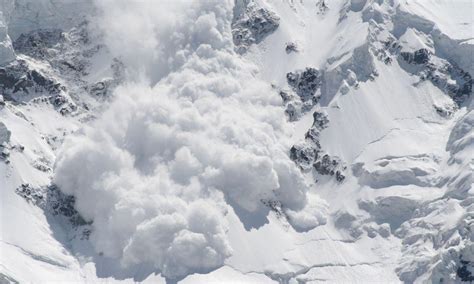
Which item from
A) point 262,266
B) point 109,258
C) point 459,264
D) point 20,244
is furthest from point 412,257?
point 20,244

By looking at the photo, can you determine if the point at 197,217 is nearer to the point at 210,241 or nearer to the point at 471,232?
the point at 210,241

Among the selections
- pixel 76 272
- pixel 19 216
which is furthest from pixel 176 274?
pixel 19 216

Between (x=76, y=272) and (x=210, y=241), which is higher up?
(x=210, y=241)

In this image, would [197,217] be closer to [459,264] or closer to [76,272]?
[76,272]

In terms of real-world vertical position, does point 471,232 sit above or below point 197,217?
above

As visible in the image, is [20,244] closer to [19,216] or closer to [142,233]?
[19,216]

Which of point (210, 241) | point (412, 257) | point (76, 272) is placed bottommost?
point (76, 272)

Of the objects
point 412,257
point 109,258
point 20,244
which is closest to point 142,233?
point 109,258
